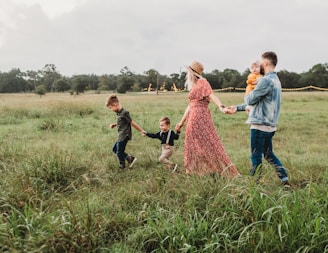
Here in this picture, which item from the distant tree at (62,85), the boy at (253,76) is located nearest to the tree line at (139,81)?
the distant tree at (62,85)

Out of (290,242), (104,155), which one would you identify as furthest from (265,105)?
(104,155)

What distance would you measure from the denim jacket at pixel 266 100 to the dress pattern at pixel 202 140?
0.77 m

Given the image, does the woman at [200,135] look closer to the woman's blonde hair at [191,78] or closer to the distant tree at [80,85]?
the woman's blonde hair at [191,78]

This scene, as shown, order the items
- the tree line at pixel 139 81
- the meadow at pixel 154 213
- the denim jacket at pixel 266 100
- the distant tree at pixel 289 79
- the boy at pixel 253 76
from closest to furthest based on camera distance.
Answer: the meadow at pixel 154 213, the denim jacket at pixel 266 100, the boy at pixel 253 76, the tree line at pixel 139 81, the distant tree at pixel 289 79

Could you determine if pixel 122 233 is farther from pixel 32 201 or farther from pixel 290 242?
pixel 290 242

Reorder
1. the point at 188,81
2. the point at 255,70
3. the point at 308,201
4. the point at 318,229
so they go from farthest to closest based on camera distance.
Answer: the point at 255,70
the point at 188,81
the point at 308,201
the point at 318,229

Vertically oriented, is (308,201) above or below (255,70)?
below

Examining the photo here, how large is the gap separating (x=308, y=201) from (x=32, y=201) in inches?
115

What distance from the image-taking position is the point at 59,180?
4688 millimetres

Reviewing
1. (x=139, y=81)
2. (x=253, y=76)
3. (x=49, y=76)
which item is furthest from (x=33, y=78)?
(x=253, y=76)

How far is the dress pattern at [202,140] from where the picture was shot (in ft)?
16.5

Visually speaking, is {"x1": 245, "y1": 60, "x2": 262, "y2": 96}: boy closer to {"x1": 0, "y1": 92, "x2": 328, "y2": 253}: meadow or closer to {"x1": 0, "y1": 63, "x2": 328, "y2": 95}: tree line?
{"x1": 0, "y1": 92, "x2": 328, "y2": 253}: meadow

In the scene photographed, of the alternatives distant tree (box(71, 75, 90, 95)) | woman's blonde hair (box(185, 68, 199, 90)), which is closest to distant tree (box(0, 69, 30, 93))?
distant tree (box(71, 75, 90, 95))

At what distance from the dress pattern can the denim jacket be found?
77 cm
